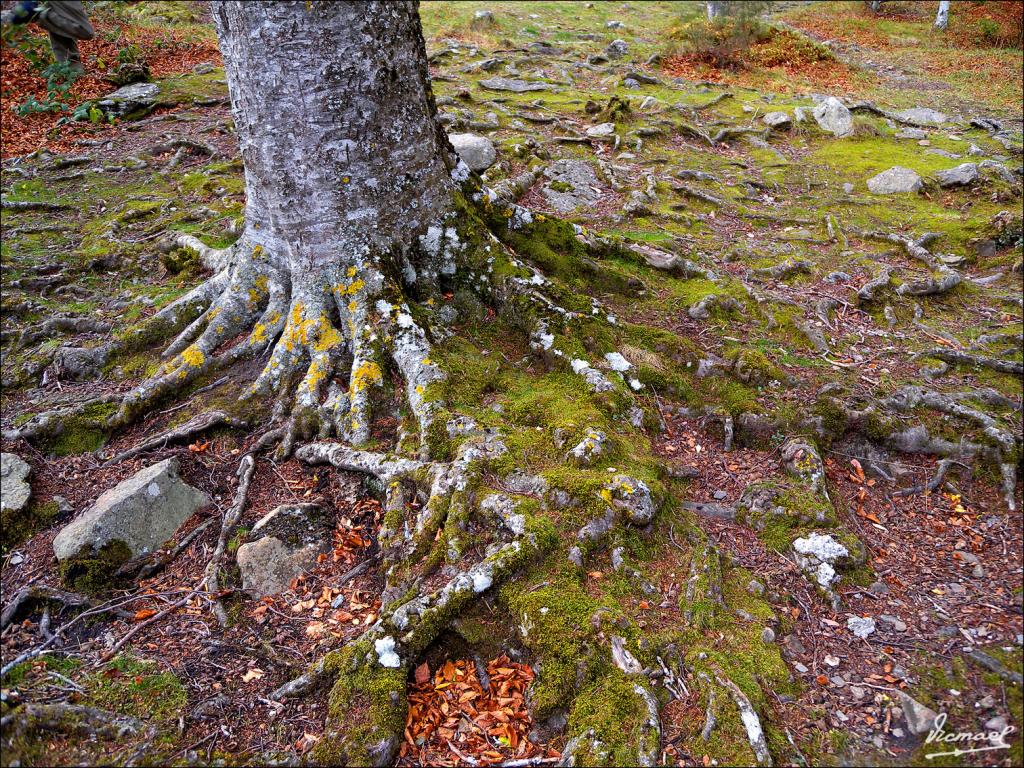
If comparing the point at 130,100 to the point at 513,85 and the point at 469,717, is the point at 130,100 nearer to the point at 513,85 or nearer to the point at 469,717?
the point at 513,85

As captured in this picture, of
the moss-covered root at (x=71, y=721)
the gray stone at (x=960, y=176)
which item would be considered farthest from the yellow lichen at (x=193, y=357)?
the gray stone at (x=960, y=176)

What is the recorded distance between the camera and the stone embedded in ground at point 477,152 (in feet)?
37.2

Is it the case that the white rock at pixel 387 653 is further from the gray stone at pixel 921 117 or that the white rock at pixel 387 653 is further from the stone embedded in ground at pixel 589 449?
the gray stone at pixel 921 117

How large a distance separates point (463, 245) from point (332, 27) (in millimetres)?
2254

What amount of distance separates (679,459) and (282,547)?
3435 millimetres

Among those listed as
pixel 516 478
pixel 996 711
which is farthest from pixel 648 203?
pixel 996 711

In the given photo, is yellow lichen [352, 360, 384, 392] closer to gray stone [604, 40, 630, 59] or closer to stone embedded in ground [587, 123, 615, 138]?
stone embedded in ground [587, 123, 615, 138]

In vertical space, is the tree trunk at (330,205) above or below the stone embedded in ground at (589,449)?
above

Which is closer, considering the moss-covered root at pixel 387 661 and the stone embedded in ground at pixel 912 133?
the moss-covered root at pixel 387 661

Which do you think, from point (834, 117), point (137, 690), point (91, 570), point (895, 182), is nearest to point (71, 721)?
point (137, 690)

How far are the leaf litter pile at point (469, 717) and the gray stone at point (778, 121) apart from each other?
14.1 meters

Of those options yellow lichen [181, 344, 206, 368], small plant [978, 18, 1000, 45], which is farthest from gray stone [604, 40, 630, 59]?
yellow lichen [181, 344, 206, 368]

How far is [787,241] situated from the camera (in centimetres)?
904

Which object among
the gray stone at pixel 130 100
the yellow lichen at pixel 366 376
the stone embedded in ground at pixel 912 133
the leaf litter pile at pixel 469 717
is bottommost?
the leaf litter pile at pixel 469 717
